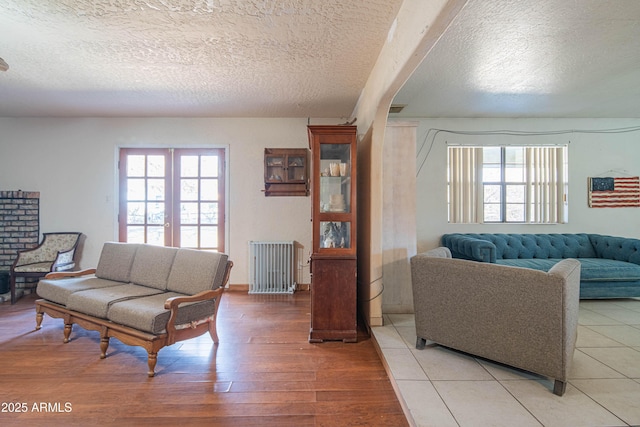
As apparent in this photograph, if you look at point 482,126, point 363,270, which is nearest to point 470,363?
point 363,270

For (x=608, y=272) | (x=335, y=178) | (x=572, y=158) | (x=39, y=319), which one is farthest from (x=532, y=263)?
(x=39, y=319)

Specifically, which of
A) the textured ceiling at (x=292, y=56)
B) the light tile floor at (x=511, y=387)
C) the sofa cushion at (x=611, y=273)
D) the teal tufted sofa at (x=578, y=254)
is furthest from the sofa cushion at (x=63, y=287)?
the sofa cushion at (x=611, y=273)

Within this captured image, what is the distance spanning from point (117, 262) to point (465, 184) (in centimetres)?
497

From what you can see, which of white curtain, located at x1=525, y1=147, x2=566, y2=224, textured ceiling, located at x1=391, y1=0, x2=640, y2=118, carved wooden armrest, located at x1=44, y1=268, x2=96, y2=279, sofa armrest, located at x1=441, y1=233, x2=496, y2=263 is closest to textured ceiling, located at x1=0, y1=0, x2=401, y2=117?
textured ceiling, located at x1=391, y1=0, x2=640, y2=118

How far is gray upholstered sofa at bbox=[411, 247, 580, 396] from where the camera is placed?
5.80 feet

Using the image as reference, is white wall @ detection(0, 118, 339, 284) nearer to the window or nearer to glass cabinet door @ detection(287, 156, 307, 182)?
glass cabinet door @ detection(287, 156, 307, 182)

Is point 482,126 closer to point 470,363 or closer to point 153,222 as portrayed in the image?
point 470,363

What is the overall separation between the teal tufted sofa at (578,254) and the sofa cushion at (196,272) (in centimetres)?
309

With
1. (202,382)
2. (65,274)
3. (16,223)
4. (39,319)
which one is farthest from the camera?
(16,223)

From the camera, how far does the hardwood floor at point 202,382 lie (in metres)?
1.77

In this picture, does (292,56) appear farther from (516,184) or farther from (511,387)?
(516,184)

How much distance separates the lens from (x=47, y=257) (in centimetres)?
409

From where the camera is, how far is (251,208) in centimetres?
445

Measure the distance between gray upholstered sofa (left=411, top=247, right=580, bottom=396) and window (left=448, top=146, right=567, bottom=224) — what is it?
260 centimetres
